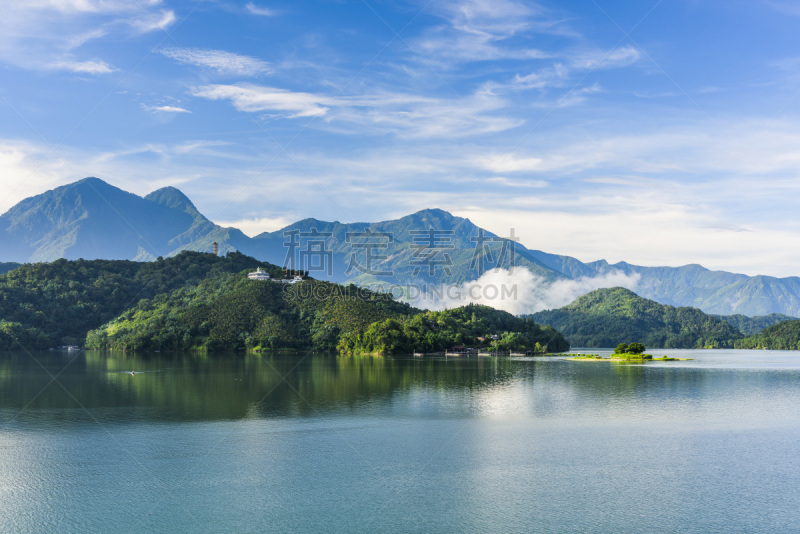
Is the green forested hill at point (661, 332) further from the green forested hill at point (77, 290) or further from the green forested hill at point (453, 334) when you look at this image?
the green forested hill at point (77, 290)

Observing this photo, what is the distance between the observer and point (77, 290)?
5027 inches

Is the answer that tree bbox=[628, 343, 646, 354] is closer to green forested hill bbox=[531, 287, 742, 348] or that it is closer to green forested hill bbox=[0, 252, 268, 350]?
green forested hill bbox=[531, 287, 742, 348]

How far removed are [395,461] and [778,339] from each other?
164m

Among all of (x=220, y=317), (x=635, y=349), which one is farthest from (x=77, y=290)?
(x=635, y=349)

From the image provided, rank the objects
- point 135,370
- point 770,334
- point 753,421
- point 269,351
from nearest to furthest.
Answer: point 753,421, point 135,370, point 269,351, point 770,334

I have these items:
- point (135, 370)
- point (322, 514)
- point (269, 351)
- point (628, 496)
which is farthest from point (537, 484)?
point (269, 351)

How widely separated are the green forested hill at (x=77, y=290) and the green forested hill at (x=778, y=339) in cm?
13798

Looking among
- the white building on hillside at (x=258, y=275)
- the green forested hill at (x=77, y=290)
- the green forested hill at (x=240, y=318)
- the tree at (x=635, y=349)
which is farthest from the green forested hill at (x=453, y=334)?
the green forested hill at (x=77, y=290)

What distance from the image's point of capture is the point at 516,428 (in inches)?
1261

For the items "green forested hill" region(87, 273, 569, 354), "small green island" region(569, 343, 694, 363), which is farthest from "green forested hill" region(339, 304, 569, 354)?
Answer: "small green island" region(569, 343, 694, 363)

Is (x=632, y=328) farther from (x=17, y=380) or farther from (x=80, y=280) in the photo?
(x=17, y=380)

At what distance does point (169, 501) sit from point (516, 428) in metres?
18.6

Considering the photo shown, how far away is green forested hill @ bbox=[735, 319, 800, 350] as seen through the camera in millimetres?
152625

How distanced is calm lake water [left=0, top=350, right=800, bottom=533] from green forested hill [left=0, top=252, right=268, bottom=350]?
7812 cm
